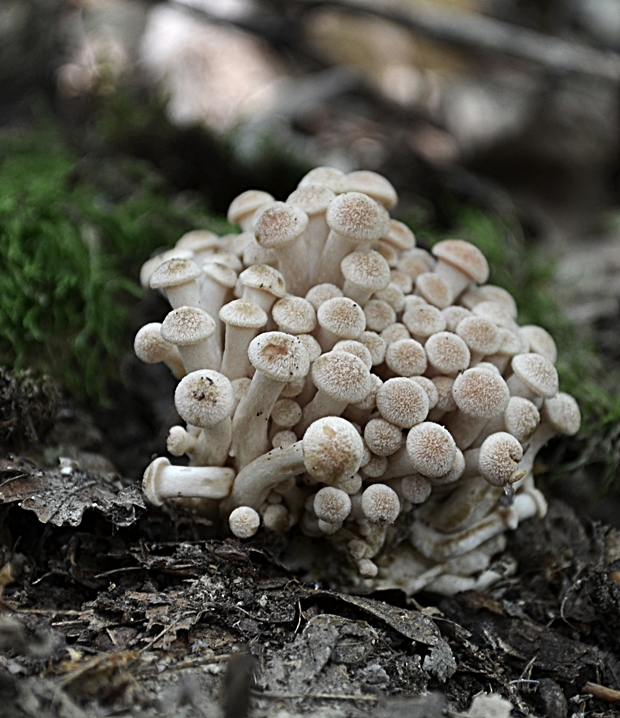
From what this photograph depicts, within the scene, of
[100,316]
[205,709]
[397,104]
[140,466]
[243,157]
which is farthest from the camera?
[397,104]

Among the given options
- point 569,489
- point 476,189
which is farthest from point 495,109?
point 569,489

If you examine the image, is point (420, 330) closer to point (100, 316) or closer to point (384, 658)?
point (384, 658)

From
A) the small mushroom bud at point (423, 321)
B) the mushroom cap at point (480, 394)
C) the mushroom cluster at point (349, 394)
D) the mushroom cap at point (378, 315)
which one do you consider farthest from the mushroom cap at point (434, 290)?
the mushroom cap at point (480, 394)

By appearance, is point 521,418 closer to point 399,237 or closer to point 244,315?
point 399,237

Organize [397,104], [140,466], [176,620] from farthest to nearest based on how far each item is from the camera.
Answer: [397,104] → [140,466] → [176,620]

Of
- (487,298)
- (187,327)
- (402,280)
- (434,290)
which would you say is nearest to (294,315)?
(187,327)

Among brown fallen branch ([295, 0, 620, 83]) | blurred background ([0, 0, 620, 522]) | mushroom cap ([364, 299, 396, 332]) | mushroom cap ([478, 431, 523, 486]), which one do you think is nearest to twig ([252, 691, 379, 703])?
mushroom cap ([478, 431, 523, 486])
